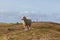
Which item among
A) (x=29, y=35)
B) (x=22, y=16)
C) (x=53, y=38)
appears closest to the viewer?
(x=53, y=38)

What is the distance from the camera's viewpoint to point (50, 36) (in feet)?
86.1

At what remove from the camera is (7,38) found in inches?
1027

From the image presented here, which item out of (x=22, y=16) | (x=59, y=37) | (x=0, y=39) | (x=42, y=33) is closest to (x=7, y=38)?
(x=0, y=39)

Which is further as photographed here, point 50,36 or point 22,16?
point 22,16

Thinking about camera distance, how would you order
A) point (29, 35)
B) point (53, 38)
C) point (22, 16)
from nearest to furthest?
point (53, 38) < point (29, 35) < point (22, 16)

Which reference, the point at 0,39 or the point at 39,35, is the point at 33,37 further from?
the point at 0,39

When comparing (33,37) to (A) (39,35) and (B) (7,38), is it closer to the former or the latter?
(A) (39,35)

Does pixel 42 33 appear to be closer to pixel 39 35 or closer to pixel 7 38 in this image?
pixel 39 35

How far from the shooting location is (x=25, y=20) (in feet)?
116

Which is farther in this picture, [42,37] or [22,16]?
[22,16]

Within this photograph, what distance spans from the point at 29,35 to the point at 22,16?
27.8ft

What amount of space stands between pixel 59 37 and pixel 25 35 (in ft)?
14.5

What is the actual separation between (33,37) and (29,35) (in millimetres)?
1067

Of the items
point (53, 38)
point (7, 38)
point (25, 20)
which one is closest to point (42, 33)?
point (53, 38)
